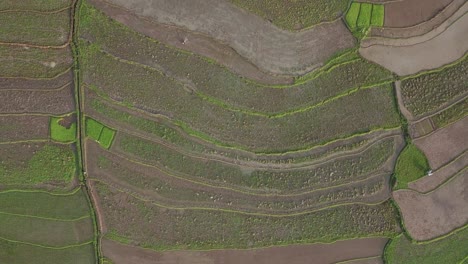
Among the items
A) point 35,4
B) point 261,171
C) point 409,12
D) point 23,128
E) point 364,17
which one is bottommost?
point 23,128

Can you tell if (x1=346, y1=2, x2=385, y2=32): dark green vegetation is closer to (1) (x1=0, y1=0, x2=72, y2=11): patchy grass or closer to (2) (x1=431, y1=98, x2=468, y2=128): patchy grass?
(2) (x1=431, y1=98, x2=468, y2=128): patchy grass

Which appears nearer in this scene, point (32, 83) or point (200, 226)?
point (32, 83)

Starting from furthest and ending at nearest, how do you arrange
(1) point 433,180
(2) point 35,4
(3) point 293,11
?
(1) point 433,180, (3) point 293,11, (2) point 35,4

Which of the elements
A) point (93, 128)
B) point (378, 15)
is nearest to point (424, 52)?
point (378, 15)

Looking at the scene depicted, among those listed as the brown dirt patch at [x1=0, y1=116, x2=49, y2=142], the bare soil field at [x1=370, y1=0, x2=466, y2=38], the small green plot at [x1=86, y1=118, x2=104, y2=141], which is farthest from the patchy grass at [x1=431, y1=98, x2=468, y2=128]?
the brown dirt patch at [x1=0, y1=116, x2=49, y2=142]

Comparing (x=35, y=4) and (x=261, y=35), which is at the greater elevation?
(x=261, y=35)

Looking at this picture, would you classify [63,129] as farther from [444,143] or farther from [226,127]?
[444,143]

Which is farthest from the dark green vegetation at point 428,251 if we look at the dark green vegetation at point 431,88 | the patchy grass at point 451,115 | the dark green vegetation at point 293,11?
the dark green vegetation at point 293,11
